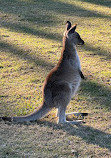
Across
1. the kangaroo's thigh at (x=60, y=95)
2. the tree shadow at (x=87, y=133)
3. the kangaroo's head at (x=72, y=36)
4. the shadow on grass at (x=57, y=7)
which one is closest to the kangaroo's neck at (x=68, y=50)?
the kangaroo's head at (x=72, y=36)

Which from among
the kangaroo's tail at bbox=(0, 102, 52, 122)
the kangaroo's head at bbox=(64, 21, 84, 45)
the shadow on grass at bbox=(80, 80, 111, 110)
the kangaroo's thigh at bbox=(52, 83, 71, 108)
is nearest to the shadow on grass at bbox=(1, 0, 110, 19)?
the shadow on grass at bbox=(80, 80, 111, 110)

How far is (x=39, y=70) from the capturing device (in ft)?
24.3

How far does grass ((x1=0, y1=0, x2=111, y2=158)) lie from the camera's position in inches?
178

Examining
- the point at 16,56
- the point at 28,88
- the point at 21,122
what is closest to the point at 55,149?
the point at 21,122

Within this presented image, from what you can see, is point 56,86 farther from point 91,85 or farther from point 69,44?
point 91,85

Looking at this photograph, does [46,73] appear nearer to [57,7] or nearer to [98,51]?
[98,51]

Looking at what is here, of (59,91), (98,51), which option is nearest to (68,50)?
(59,91)

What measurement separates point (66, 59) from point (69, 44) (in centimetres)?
27

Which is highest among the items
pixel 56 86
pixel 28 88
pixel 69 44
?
pixel 69 44

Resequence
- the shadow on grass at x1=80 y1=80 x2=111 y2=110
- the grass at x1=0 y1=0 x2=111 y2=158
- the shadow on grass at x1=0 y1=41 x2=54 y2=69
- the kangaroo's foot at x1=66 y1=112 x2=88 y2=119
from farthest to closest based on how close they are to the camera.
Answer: the shadow on grass at x1=0 y1=41 x2=54 y2=69
the shadow on grass at x1=80 y1=80 x2=111 y2=110
the kangaroo's foot at x1=66 y1=112 x2=88 y2=119
the grass at x1=0 y1=0 x2=111 y2=158

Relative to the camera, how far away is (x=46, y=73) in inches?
285

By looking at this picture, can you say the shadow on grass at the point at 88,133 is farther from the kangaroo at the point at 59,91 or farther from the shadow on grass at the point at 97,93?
the shadow on grass at the point at 97,93

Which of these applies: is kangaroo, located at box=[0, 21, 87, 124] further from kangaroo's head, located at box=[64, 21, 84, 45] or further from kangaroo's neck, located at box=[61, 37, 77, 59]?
kangaroo's head, located at box=[64, 21, 84, 45]

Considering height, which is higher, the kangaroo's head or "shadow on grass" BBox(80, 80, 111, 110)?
the kangaroo's head
